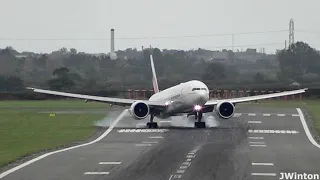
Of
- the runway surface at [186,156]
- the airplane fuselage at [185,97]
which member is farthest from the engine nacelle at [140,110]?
the airplane fuselage at [185,97]

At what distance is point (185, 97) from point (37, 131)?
9.47 metres

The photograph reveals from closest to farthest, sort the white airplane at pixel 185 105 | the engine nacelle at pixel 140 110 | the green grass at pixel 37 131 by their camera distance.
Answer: the green grass at pixel 37 131, the white airplane at pixel 185 105, the engine nacelle at pixel 140 110

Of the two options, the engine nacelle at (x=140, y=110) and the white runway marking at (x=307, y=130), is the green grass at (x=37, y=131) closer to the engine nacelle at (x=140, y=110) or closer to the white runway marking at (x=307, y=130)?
the engine nacelle at (x=140, y=110)

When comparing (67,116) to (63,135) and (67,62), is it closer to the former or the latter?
(63,135)

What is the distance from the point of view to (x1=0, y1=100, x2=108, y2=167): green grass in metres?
36.3

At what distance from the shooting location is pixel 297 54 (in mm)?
112312

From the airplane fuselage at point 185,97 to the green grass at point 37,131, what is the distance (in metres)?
5.28

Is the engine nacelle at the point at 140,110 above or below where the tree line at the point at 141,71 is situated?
below

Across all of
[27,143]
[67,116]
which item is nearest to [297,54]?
[67,116]

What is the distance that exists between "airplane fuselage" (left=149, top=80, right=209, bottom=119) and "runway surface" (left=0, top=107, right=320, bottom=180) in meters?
1.44

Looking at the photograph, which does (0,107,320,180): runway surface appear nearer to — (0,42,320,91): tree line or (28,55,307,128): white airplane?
(28,55,307,128): white airplane

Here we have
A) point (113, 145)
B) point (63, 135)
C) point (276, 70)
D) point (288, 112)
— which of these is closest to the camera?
point (113, 145)

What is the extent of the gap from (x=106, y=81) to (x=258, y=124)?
44306 mm

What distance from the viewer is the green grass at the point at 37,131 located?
36.3m
